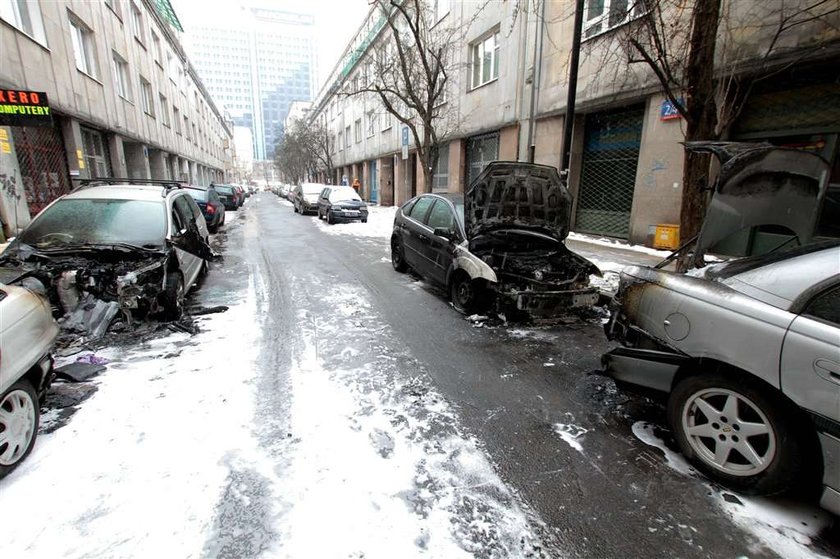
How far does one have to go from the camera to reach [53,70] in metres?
12.2

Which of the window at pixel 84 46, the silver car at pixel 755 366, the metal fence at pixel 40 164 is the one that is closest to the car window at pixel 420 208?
the silver car at pixel 755 366

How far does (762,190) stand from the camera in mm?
3092

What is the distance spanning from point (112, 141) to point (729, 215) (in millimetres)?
22145

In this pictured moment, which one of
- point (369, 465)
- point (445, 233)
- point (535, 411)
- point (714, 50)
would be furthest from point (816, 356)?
point (714, 50)

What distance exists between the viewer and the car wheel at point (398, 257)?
824 cm

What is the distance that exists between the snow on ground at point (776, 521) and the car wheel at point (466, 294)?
10.9ft

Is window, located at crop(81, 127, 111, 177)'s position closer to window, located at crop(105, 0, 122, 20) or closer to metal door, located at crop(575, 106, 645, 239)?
window, located at crop(105, 0, 122, 20)

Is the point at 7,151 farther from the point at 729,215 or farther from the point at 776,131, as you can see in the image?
the point at 776,131

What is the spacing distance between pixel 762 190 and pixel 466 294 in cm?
336

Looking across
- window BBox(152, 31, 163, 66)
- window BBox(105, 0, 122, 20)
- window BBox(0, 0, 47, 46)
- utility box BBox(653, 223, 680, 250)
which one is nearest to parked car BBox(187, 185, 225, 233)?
window BBox(0, 0, 47, 46)

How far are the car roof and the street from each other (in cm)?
246

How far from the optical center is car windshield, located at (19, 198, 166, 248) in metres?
5.00

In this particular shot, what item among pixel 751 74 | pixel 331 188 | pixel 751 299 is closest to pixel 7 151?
pixel 331 188

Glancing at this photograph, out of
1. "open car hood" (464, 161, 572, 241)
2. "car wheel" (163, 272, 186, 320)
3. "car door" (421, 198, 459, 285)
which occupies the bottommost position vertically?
"car wheel" (163, 272, 186, 320)
